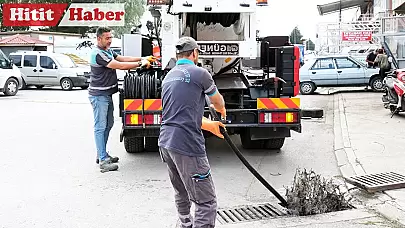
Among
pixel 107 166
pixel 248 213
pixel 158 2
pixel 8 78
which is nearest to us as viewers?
pixel 248 213

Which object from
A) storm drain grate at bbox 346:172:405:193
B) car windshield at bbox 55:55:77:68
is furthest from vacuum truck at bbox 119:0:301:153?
car windshield at bbox 55:55:77:68

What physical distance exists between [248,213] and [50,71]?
20120mm

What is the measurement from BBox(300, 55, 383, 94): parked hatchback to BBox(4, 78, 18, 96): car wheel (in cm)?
1112

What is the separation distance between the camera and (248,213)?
18.1ft

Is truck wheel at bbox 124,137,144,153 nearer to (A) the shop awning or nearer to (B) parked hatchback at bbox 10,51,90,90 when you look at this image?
(B) parked hatchback at bbox 10,51,90,90

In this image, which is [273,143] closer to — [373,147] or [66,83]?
[373,147]

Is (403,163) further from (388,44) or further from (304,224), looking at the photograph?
(388,44)

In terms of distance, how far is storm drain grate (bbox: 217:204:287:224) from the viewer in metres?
5.35

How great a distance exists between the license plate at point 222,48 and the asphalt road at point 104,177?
164cm

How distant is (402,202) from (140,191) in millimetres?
2943

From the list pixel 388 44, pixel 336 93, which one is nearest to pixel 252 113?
pixel 388 44

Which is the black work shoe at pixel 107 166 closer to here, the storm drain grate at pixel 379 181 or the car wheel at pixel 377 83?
the storm drain grate at pixel 379 181

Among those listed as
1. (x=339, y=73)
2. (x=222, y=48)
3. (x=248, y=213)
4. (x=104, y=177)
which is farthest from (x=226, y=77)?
(x=339, y=73)

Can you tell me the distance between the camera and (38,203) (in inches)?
233
